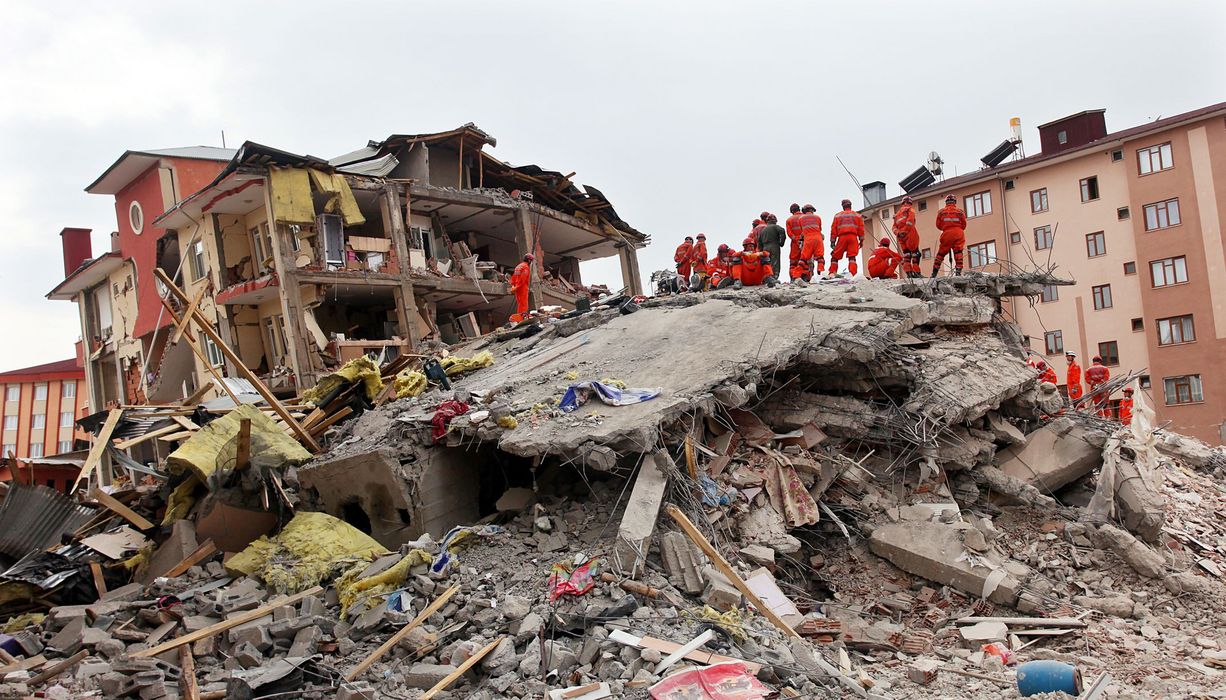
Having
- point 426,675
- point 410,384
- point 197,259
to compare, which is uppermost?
point 197,259

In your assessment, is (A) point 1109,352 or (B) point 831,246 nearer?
(B) point 831,246

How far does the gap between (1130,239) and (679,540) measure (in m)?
28.2

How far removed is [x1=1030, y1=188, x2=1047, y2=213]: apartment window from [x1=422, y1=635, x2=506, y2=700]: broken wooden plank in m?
30.3

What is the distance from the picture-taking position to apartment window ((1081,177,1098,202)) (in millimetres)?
29234

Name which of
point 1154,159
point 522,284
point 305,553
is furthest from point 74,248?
point 1154,159

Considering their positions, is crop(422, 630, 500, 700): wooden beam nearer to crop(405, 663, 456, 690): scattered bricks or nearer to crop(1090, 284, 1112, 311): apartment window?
crop(405, 663, 456, 690): scattered bricks

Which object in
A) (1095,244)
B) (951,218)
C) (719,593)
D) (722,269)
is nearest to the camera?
(719,593)

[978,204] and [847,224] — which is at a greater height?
[978,204]

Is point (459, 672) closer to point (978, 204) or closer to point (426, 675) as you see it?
point (426, 675)

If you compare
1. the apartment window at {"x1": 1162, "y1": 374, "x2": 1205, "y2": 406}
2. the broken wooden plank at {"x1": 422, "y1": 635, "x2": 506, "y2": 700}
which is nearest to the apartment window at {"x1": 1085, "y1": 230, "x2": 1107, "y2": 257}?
the apartment window at {"x1": 1162, "y1": 374, "x2": 1205, "y2": 406}

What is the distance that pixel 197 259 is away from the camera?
23.3 metres

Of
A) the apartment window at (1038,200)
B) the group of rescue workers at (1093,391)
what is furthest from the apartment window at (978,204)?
the group of rescue workers at (1093,391)

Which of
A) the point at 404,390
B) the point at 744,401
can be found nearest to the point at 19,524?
the point at 404,390

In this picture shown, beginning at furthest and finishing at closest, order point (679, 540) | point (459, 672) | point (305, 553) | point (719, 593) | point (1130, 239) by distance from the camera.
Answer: point (1130, 239), point (305, 553), point (679, 540), point (719, 593), point (459, 672)
